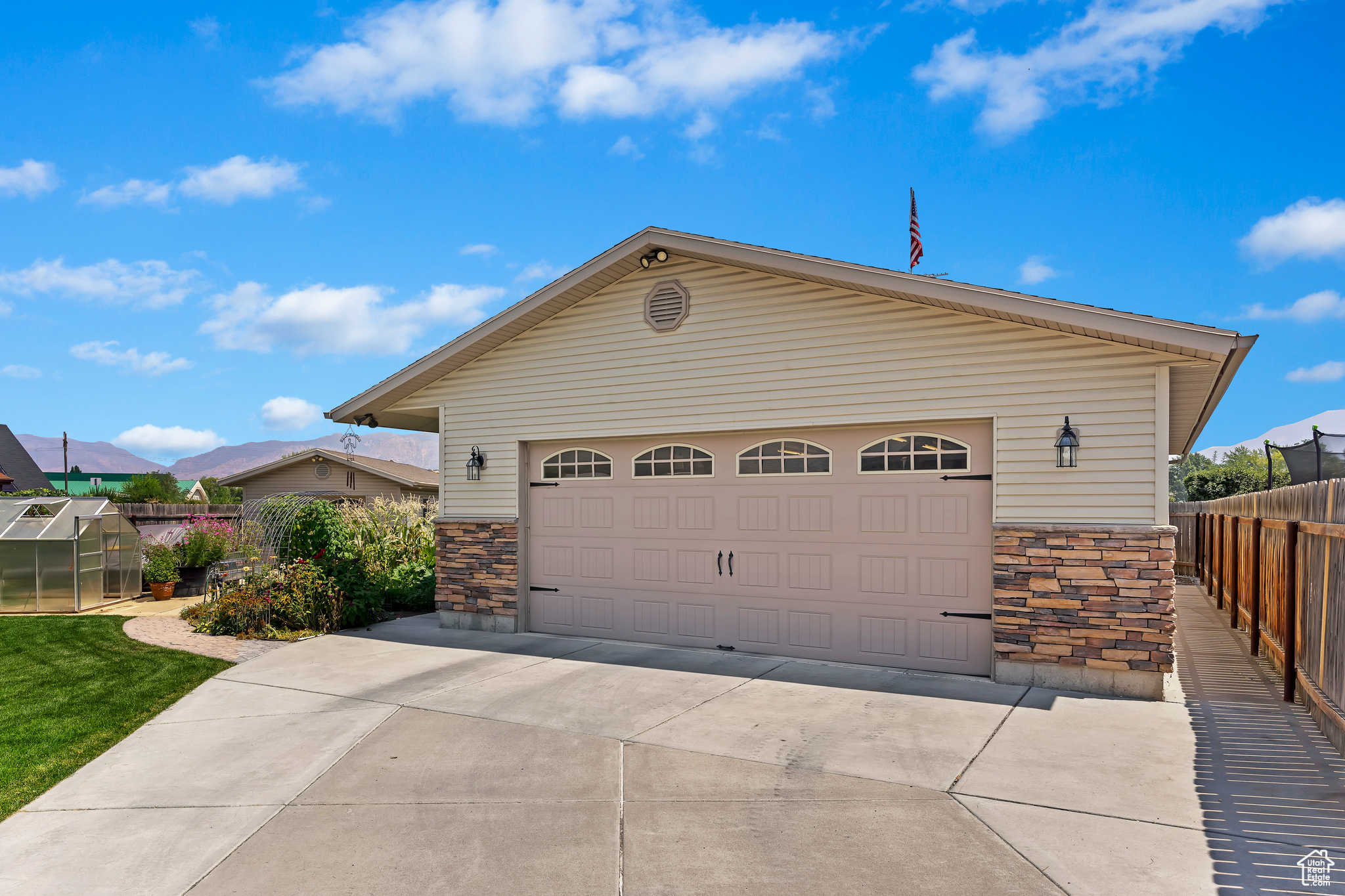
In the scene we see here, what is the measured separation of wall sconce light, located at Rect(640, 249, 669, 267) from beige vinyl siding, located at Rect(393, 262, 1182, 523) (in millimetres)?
152

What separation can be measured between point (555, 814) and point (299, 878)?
1351 millimetres

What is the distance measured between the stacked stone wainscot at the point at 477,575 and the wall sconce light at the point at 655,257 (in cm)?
390

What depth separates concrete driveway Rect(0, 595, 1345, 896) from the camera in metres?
3.80

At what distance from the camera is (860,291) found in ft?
27.1

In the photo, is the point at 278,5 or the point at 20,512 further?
the point at 20,512

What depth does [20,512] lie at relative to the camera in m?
13.4

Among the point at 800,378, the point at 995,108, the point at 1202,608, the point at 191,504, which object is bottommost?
the point at 1202,608

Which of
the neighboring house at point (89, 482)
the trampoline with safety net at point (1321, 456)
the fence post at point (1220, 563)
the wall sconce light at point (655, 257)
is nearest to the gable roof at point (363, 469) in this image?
the wall sconce light at point (655, 257)

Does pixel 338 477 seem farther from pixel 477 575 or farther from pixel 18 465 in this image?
pixel 18 465

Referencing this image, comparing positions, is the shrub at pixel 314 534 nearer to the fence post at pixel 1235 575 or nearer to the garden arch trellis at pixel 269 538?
the garden arch trellis at pixel 269 538

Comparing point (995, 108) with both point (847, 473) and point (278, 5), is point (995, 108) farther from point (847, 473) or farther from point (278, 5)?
point (278, 5)

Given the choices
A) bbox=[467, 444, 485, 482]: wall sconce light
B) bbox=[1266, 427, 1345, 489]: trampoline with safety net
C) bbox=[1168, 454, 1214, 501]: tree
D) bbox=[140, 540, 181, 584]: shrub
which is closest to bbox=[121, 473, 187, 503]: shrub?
bbox=[140, 540, 181, 584]: shrub

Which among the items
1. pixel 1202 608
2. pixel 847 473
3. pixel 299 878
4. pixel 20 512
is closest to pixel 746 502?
pixel 847 473

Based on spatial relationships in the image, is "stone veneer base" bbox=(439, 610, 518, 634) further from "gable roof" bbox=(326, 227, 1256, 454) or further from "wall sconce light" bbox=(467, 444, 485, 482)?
"gable roof" bbox=(326, 227, 1256, 454)
